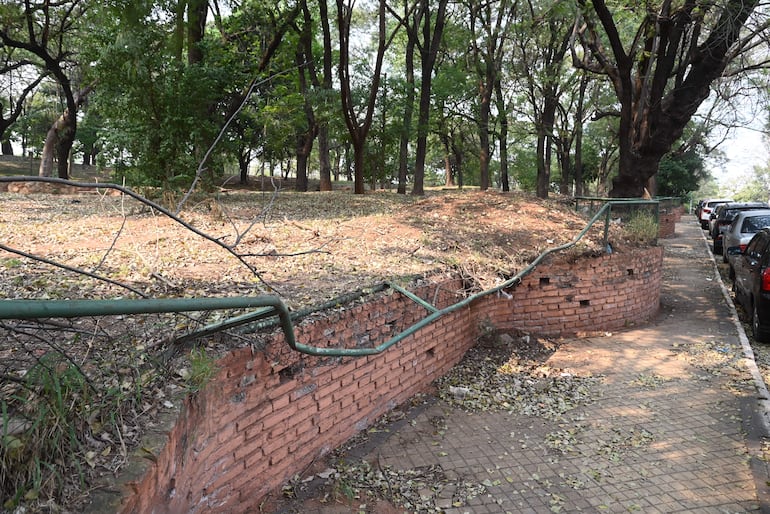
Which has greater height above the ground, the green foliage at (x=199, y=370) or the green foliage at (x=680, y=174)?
the green foliage at (x=680, y=174)

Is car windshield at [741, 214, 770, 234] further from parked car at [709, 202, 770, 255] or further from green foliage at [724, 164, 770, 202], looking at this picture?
green foliage at [724, 164, 770, 202]

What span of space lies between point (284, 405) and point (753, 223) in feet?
42.1

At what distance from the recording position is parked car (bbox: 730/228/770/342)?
23.4 ft

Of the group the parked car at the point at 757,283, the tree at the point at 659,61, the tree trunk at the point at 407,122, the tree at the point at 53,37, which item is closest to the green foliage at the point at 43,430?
the parked car at the point at 757,283

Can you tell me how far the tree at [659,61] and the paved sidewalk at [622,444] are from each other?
686cm

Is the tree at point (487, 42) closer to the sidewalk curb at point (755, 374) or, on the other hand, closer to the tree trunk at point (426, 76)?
the tree trunk at point (426, 76)

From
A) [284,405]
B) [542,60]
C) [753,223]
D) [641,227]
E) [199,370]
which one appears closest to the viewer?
[199,370]

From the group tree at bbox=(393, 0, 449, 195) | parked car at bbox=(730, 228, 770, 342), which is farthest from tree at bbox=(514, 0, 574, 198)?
parked car at bbox=(730, 228, 770, 342)

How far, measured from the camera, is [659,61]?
39.4 ft

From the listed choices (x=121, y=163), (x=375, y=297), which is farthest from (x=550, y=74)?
(x=375, y=297)

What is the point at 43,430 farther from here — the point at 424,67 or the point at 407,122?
the point at 407,122

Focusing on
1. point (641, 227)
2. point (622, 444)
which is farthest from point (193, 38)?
point (622, 444)

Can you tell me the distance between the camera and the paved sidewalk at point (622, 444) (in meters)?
3.96

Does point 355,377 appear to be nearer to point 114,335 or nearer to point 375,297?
point 375,297
